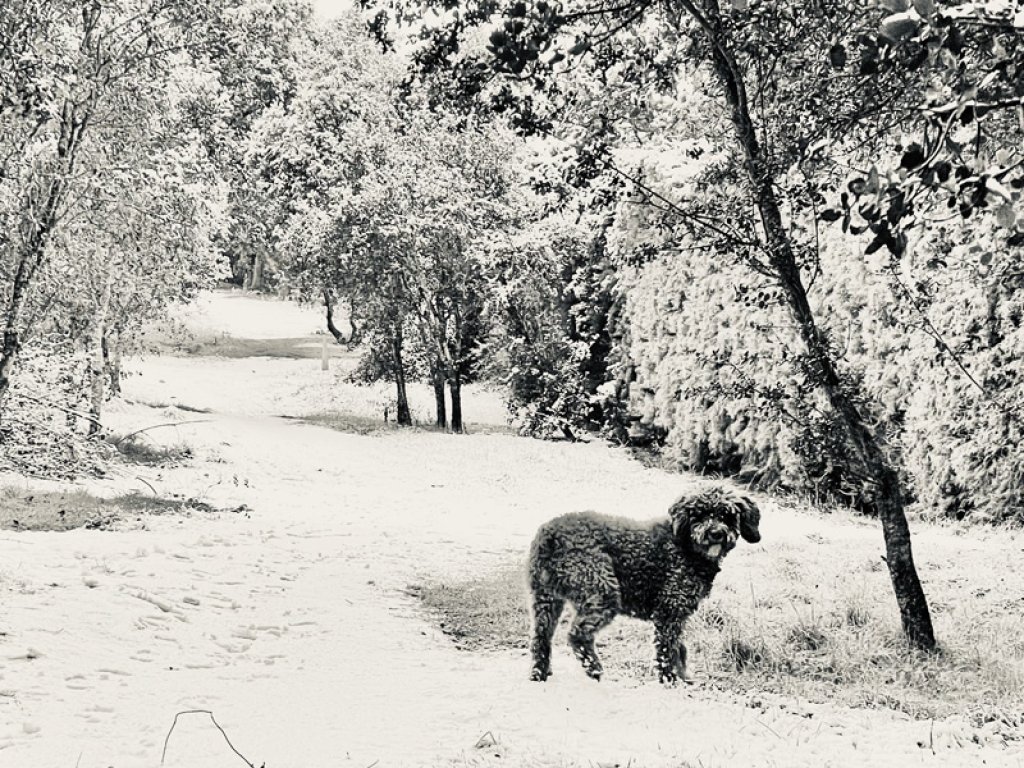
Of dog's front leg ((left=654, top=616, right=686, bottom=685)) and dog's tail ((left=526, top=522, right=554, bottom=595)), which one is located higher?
dog's tail ((left=526, top=522, right=554, bottom=595))

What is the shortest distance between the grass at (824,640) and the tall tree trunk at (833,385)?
0.31 metres

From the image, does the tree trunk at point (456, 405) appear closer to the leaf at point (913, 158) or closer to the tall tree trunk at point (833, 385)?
the tall tree trunk at point (833, 385)

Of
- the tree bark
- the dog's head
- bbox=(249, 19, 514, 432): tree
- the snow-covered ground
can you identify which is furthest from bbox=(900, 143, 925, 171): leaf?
bbox=(249, 19, 514, 432): tree

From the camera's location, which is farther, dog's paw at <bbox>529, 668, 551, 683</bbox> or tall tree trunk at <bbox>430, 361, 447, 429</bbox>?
tall tree trunk at <bbox>430, 361, 447, 429</bbox>

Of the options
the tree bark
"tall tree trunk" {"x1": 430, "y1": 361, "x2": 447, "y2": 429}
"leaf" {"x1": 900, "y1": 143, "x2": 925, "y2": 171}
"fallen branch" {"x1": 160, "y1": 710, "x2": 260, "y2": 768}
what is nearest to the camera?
"leaf" {"x1": 900, "y1": 143, "x2": 925, "y2": 171}

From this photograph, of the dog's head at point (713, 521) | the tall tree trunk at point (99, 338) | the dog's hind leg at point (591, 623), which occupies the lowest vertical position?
the dog's hind leg at point (591, 623)

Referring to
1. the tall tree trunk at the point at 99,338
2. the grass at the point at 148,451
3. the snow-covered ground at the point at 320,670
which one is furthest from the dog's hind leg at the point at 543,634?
the grass at the point at 148,451

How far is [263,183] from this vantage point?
34.4 meters

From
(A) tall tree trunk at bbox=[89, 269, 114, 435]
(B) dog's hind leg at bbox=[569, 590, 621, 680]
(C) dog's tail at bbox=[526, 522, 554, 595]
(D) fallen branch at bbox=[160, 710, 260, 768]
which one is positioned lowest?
(D) fallen branch at bbox=[160, 710, 260, 768]

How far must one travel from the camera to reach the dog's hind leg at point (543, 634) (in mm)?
5117

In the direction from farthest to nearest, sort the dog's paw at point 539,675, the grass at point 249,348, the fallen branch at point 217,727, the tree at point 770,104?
the grass at point 249,348 → the tree at point 770,104 → the dog's paw at point 539,675 → the fallen branch at point 217,727

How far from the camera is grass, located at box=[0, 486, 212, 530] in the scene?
9.24 m

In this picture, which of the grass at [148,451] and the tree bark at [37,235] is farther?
the grass at [148,451]

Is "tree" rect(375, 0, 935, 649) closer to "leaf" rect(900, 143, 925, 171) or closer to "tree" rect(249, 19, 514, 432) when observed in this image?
"leaf" rect(900, 143, 925, 171)
